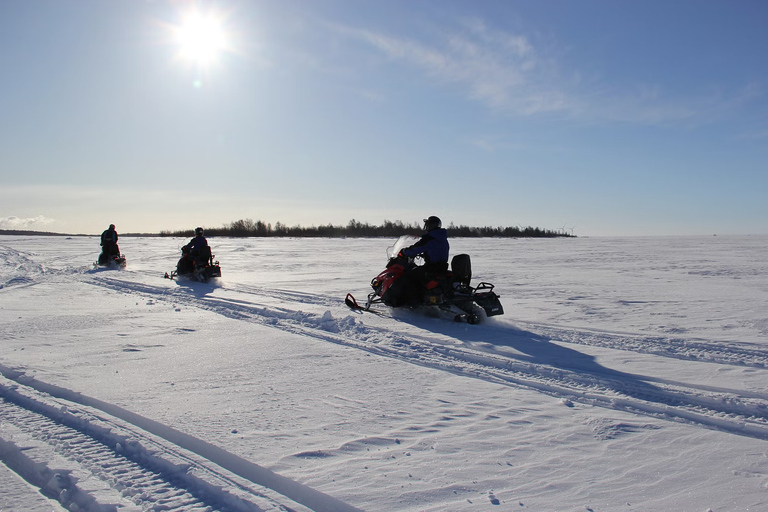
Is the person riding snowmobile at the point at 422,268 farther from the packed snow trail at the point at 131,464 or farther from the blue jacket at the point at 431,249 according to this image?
the packed snow trail at the point at 131,464

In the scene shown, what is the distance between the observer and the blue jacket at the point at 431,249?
25.2ft

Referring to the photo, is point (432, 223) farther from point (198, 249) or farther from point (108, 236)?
point (108, 236)

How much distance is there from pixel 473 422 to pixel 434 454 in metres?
0.59

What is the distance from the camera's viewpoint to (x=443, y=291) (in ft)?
24.5

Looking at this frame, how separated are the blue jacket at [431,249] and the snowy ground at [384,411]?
972mm

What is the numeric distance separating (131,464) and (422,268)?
5.55 m

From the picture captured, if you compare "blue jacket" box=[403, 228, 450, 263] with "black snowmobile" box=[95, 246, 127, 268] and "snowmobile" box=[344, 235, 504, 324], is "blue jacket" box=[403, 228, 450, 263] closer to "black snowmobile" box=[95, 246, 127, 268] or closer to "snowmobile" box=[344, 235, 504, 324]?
"snowmobile" box=[344, 235, 504, 324]

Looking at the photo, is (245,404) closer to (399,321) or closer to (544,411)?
(544,411)

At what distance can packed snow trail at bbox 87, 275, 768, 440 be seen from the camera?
363cm

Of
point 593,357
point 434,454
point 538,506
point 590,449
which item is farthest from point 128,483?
point 593,357

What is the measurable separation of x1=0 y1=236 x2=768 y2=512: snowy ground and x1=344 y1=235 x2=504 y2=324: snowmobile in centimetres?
30

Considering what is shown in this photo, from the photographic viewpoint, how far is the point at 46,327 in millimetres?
6441

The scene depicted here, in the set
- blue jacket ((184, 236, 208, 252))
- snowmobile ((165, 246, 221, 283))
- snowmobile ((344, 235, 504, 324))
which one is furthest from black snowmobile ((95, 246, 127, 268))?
snowmobile ((344, 235, 504, 324))

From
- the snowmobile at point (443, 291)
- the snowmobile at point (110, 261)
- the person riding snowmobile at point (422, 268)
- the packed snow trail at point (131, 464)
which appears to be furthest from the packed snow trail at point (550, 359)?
the snowmobile at point (110, 261)
